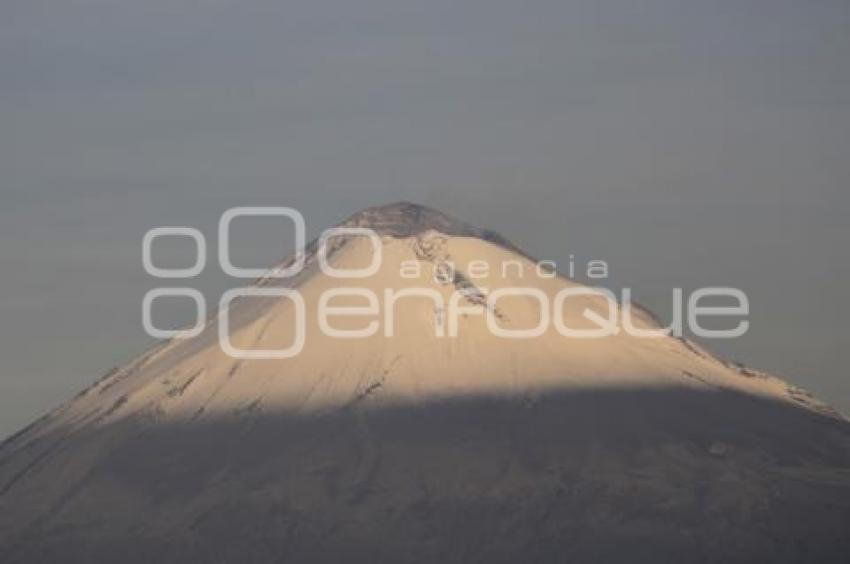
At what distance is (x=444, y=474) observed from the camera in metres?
188

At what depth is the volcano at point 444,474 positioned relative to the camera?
598ft

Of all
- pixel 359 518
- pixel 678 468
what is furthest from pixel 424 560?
pixel 678 468

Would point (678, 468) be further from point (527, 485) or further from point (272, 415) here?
point (272, 415)

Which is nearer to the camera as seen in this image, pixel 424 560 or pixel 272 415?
pixel 424 560

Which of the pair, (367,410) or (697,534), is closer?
(697,534)

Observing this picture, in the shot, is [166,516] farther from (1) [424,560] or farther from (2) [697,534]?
(2) [697,534]

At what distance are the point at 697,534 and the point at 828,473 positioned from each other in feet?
35.9

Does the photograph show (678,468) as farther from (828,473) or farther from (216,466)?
(216,466)

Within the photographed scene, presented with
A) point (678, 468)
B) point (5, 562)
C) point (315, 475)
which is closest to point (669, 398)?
point (678, 468)

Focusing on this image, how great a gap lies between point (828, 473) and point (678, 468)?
870 centimetres

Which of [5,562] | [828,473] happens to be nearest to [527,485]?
[828,473]

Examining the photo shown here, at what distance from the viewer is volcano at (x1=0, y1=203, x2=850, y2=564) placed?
182 metres

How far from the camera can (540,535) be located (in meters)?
182

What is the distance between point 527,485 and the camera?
18688cm
